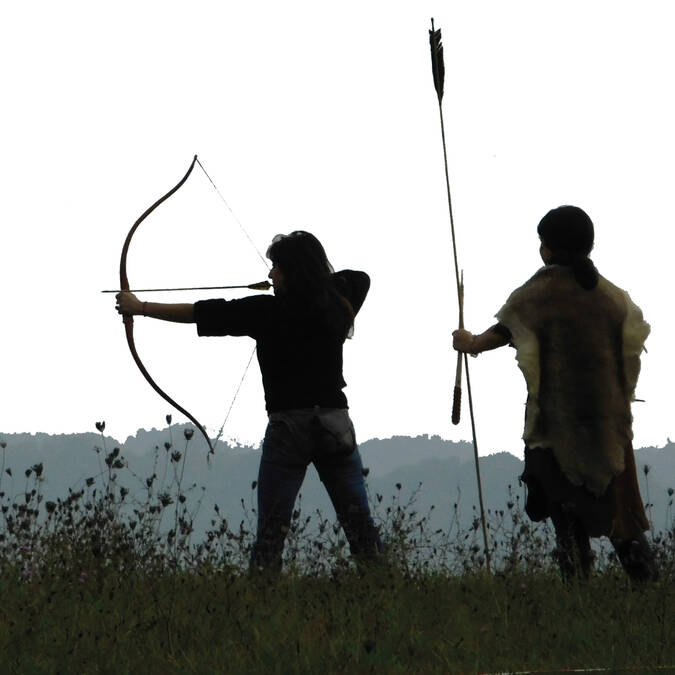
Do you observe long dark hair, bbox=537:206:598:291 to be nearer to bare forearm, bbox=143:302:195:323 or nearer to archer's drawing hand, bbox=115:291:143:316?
bare forearm, bbox=143:302:195:323

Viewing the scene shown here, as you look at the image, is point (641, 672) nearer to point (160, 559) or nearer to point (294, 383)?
point (294, 383)

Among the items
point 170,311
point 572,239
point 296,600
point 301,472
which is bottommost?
point 296,600

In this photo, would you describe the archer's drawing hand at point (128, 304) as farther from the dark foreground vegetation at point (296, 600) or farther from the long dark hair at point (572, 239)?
the long dark hair at point (572, 239)

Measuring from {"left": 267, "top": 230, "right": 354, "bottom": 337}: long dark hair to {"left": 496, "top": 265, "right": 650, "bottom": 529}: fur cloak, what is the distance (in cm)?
83

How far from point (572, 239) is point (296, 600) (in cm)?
219

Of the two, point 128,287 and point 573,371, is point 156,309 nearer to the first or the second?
point 128,287

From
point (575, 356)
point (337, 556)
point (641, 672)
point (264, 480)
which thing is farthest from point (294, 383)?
point (641, 672)

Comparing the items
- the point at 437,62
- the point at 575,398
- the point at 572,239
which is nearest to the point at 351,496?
the point at 575,398

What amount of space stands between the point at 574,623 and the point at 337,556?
1.48 meters

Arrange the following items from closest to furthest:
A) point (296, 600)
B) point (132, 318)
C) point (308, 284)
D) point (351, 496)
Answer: point (296, 600)
point (308, 284)
point (351, 496)
point (132, 318)

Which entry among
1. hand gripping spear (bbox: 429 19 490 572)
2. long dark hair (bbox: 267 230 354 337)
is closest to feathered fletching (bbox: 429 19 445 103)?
hand gripping spear (bbox: 429 19 490 572)

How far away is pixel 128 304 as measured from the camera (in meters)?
5.94

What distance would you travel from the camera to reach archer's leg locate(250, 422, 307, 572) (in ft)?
18.6

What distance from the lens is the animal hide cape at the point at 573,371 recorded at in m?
5.71
